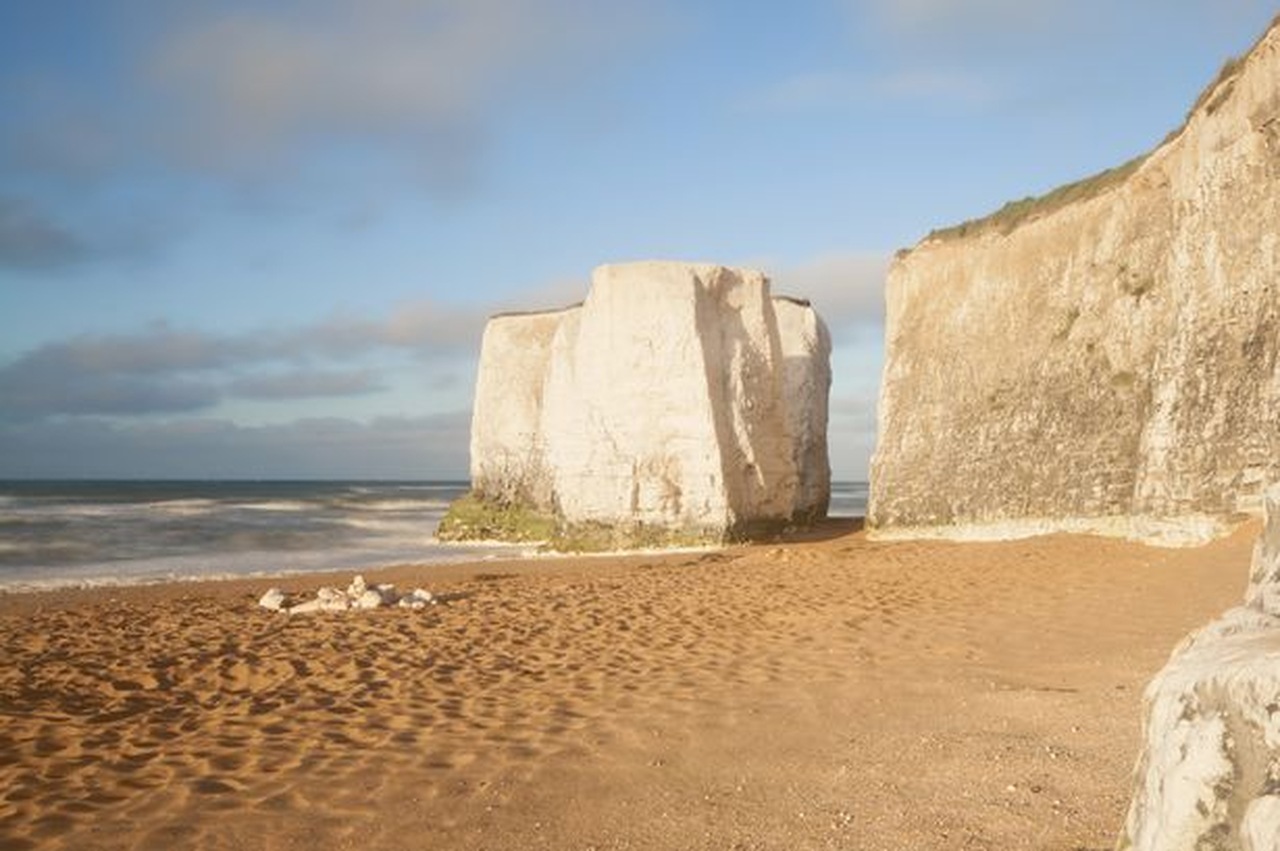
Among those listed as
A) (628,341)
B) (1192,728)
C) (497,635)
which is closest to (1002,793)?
(1192,728)

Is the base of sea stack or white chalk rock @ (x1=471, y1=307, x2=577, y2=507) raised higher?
white chalk rock @ (x1=471, y1=307, x2=577, y2=507)

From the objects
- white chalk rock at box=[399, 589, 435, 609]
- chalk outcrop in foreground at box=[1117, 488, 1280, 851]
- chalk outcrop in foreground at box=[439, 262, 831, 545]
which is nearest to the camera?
chalk outcrop in foreground at box=[1117, 488, 1280, 851]

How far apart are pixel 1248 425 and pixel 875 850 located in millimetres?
12613

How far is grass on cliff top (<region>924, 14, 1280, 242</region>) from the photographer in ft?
50.5

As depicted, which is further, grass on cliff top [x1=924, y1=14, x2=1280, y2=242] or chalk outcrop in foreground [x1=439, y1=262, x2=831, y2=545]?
chalk outcrop in foreground [x1=439, y1=262, x2=831, y2=545]

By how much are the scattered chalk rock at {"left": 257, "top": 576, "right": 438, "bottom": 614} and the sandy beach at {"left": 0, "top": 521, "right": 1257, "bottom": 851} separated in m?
0.34

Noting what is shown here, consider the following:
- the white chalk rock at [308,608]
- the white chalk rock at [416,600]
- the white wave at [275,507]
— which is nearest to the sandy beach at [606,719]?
the white chalk rock at [416,600]

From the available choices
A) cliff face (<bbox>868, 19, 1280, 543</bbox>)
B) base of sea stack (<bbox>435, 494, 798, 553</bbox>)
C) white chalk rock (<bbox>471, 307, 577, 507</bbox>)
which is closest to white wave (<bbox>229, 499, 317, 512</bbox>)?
white chalk rock (<bbox>471, 307, 577, 507</bbox>)

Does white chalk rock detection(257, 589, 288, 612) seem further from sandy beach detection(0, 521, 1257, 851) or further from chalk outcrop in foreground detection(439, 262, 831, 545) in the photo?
chalk outcrop in foreground detection(439, 262, 831, 545)

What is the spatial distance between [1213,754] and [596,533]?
23.3m

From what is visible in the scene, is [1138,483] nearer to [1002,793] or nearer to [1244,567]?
[1244,567]

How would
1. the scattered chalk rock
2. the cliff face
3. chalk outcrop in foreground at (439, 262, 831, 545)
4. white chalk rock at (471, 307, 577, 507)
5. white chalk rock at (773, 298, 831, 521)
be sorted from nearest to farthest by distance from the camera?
the scattered chalk rock < the cliff face < chalk outcrop in foreground at (439, 262, 831, 545) < white chalk rock at (773, 298, 831, 521) < white chalk rock at (471, 307, 577, 507)

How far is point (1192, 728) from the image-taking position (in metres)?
2.01

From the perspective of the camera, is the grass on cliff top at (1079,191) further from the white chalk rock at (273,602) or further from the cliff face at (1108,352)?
the white chalk rock at (273,602)
